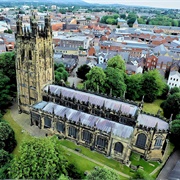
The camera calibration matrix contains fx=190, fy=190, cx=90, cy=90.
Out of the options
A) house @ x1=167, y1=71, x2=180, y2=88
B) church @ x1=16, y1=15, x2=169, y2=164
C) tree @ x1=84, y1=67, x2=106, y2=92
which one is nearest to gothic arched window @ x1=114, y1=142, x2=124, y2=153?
church @ x1=16, y1=15, x2=169, y2=164

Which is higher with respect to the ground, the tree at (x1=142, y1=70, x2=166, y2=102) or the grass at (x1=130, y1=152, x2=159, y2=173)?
the tree at (x1=142, y1=70, x2=166, y2=102)

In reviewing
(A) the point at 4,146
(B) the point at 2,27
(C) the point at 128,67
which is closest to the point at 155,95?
(C) the point at 128,67

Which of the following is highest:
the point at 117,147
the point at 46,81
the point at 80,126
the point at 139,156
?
the point at 46,81

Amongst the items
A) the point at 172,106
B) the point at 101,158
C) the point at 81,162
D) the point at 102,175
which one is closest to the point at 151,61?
the point at 172,106

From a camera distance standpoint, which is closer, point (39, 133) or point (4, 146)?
point (4, 146)

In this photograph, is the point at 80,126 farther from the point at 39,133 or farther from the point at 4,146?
the point at 4,146

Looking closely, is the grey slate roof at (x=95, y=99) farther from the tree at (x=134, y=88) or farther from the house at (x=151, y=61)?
the house at (x=151, y=61)

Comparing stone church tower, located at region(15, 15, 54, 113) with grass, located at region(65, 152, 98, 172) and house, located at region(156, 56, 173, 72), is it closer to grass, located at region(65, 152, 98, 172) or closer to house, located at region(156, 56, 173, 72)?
grass, located at region(65, 152, 98, 172)
